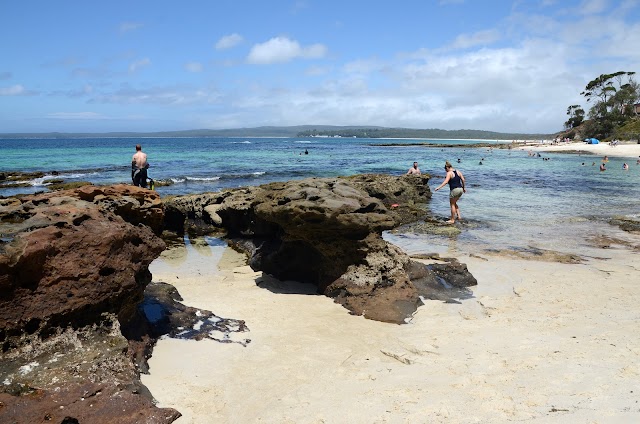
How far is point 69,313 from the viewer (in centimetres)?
441

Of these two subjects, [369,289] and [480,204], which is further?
[480,204]

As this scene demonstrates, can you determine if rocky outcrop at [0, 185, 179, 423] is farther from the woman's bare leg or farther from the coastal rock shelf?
the woman's bare leg

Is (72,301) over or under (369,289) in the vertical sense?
over

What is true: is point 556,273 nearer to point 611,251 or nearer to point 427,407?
point 611,251

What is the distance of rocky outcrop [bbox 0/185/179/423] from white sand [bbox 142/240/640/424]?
52 cm

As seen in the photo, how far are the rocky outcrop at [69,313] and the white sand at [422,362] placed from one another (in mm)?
523

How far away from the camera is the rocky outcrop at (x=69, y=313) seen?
375 centimetres

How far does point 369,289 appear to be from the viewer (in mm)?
7262

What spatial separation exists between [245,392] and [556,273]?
6767mm

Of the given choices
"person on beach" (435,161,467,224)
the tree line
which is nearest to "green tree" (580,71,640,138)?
the tree line

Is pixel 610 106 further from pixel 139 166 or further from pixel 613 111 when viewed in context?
pixel 139 166

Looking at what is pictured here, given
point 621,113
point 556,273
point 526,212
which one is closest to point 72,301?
point 556,273

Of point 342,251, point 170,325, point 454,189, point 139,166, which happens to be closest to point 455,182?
point 454,189

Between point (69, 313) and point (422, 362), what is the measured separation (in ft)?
12.2
